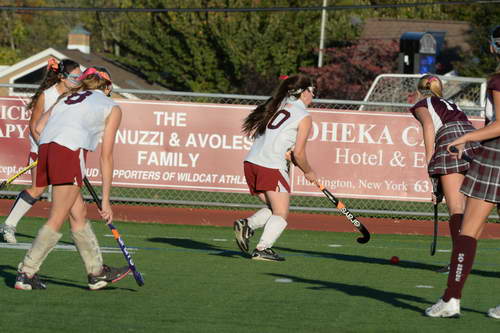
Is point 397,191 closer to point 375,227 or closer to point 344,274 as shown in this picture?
point 375,227

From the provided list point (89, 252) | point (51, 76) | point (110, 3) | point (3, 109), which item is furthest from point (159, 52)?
point (89, 252)

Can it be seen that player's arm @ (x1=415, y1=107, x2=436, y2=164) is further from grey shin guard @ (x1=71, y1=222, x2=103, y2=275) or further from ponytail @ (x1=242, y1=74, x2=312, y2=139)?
grey shin guard @ (x1=71, y1=222, x2=103, y2=275)

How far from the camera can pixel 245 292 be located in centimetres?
821

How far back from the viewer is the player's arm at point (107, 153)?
7605 mm

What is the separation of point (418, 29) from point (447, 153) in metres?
41.3

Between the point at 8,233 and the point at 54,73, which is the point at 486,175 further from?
the point at 8,233

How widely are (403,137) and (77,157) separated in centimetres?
868

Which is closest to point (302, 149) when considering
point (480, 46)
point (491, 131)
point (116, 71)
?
point (491, 131)

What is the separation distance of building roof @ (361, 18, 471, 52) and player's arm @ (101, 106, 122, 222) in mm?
40151

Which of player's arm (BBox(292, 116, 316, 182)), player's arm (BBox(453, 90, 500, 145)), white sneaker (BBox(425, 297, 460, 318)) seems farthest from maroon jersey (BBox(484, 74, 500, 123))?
player's arm (BBox(292, 116, 316, 182))

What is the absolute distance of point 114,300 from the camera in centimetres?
757

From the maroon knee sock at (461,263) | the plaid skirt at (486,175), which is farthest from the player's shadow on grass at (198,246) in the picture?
the plaid skirt at (486,175)

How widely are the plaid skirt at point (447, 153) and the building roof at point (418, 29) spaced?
125 feet

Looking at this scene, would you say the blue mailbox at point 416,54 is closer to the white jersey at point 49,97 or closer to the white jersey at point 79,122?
the white jersey at point 49,97
